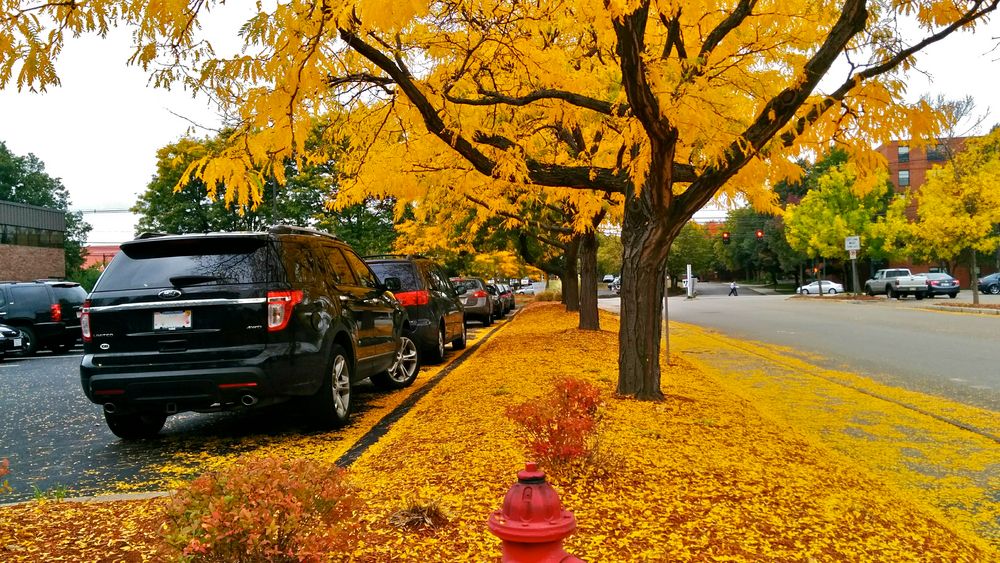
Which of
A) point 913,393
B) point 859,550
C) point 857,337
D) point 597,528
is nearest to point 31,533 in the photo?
point 597,528

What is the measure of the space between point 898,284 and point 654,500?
146 feet

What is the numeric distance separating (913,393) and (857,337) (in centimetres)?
796

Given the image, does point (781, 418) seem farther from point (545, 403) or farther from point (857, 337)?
point (857, 337)

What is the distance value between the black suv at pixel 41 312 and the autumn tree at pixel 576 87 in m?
11.4

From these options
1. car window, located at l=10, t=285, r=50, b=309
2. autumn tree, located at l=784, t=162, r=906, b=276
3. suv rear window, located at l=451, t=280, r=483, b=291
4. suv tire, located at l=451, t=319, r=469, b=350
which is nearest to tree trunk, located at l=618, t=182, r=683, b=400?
suv tire, located at l=451, t=319, r=469, b=350

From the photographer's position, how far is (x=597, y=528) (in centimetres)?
350

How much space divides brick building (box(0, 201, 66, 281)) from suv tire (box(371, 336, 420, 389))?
40863 millimetres

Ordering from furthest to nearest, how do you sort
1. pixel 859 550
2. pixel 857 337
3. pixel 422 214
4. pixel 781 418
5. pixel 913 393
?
1. pixel 857 337
2. pixel 422 214
3. pixel 913 393
4. pixel 781 418
5. pixel 859 550

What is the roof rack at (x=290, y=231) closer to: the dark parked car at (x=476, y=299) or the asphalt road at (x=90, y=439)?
the asphalt road at (x=90, y=439)

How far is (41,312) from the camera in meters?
16.3

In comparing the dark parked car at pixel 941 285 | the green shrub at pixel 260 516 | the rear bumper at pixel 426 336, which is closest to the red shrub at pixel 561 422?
the green shrub at pixel 260 516

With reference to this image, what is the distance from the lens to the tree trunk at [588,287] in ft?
51.2

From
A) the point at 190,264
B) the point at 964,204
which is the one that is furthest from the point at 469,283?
the point at 964,204

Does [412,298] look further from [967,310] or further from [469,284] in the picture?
[967,310]
